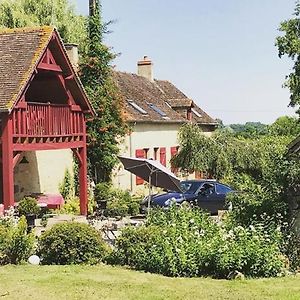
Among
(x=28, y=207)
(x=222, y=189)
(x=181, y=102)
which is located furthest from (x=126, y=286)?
(x=181, y=102)

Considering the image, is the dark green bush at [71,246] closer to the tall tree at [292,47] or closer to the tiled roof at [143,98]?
the tiled roof at [143,98]

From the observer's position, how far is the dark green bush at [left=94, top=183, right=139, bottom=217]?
24141 mm

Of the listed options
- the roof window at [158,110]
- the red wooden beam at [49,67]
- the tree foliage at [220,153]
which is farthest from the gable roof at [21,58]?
the roof window at [158,110]

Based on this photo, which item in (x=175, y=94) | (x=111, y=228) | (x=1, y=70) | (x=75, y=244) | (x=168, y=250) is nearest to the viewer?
(x=168, y=250)

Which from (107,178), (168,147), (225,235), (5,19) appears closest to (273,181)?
(225,235)

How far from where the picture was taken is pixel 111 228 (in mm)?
16875

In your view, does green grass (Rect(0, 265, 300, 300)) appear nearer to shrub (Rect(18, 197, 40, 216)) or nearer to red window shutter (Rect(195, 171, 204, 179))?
shrub (Rect(18, 197, 40, 216))

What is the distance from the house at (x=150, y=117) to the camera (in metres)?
32.5

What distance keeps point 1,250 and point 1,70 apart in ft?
33.4

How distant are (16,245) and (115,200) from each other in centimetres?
1374

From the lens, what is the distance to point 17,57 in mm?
22062

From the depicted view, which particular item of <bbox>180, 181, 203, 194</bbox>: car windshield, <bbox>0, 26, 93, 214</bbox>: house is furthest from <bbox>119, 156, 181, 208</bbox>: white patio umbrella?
<bbox>180, 181, 203, 194</bbox>: car windshield

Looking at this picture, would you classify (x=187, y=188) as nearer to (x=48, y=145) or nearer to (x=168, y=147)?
(x=48, y=145)

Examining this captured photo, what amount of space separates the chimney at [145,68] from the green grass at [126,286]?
32486 millimetres
